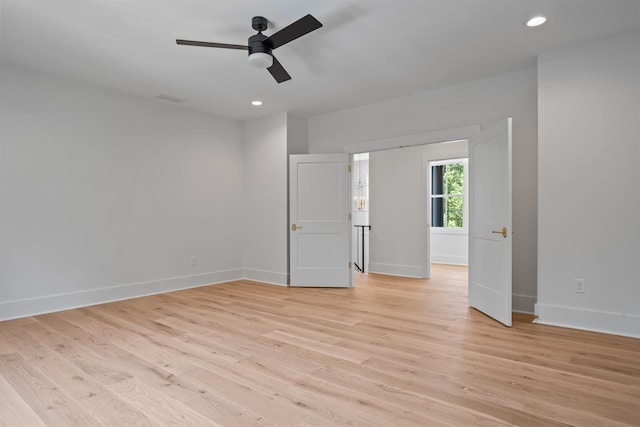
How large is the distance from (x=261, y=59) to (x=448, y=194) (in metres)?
6.52

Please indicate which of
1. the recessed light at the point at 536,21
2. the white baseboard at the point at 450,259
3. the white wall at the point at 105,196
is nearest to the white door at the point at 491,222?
the recessed light at the point at 536,21

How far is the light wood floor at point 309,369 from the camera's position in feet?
6.15

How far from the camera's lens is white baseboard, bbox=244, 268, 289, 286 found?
5500mm

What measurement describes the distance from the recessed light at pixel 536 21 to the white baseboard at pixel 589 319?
99.6 inches

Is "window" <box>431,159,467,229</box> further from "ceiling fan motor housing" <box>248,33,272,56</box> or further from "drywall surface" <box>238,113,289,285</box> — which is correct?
"ceiling fan motor housing" <box>248,33,272,56</box>

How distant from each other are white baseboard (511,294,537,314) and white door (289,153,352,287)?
2171mm

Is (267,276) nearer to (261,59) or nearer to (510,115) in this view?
(261,59)

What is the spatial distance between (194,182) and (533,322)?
4.68 meters

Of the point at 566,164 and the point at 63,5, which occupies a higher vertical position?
the point at 63,5

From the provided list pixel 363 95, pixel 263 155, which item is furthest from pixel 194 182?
pixel 363 95

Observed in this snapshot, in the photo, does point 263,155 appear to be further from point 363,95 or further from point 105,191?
point 105,191

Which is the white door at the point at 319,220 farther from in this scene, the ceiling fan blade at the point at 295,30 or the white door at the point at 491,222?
the ceiling fan blade at the point at 295,30

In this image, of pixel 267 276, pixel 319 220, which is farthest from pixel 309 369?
pixel 267 276

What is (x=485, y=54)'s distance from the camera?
3559mm
